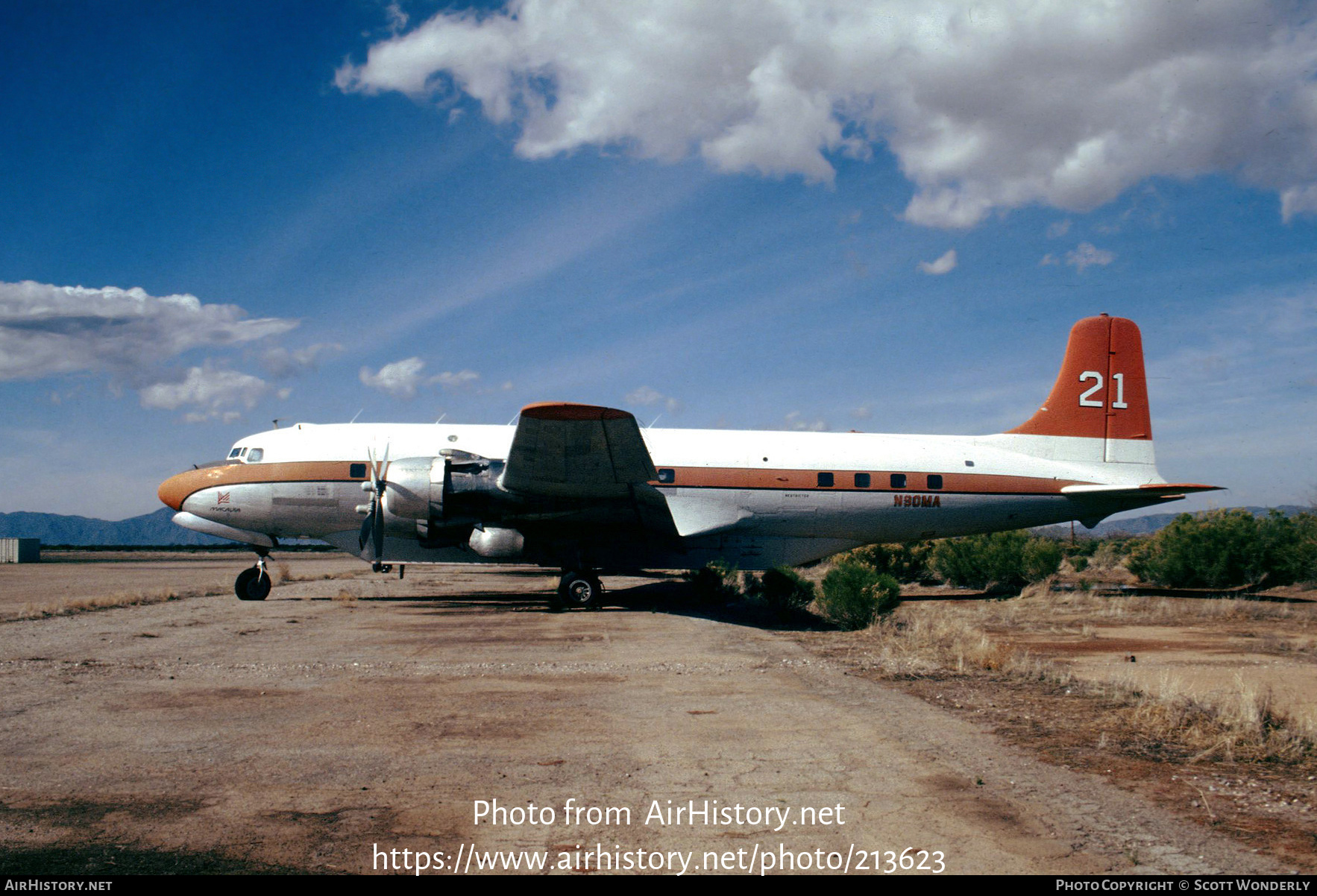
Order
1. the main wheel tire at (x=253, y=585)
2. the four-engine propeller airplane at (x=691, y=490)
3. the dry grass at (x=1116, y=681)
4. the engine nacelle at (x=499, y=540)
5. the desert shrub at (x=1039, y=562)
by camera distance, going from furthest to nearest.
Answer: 1. the desert shrub at (x=1039, y=562)
2. the main wheel tire at (x=253, y=585)
3. the engine nacelle at (x=499, y=540)
4. the four-engine propeller airplane at (x=691, y=490)
5. the dry grass at (x=1116, y=681)

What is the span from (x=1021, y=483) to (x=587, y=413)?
453 inches

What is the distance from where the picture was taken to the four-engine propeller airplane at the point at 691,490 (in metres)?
15.4

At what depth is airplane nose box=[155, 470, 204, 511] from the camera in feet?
56.5

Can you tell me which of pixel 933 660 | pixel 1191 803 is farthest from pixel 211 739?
pixel 933 660

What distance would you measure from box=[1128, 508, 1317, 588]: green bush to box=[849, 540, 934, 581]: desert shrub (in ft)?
22.7

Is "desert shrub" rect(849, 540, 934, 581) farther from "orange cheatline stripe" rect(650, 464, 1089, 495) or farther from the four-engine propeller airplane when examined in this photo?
"orange cheatline stripe" rect(650, 464, 1089, 495)

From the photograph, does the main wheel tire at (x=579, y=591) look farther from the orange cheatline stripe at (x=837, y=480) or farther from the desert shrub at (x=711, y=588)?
the desert shrub at (x=711, y=588)

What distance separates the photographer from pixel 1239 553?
64.7ft

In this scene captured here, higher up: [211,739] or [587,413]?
[587,413]

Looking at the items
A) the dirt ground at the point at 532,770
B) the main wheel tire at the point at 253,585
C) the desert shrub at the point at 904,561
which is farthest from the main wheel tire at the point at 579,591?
the desert shrub at the point at 904,561

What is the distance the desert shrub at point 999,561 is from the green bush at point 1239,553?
119 inches

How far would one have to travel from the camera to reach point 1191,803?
4.52 metres

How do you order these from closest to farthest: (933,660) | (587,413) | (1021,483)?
1. (933,660)
2. (587,413)
3. (1021,483)

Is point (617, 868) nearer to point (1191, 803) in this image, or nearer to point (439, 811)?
point (439, 811)
